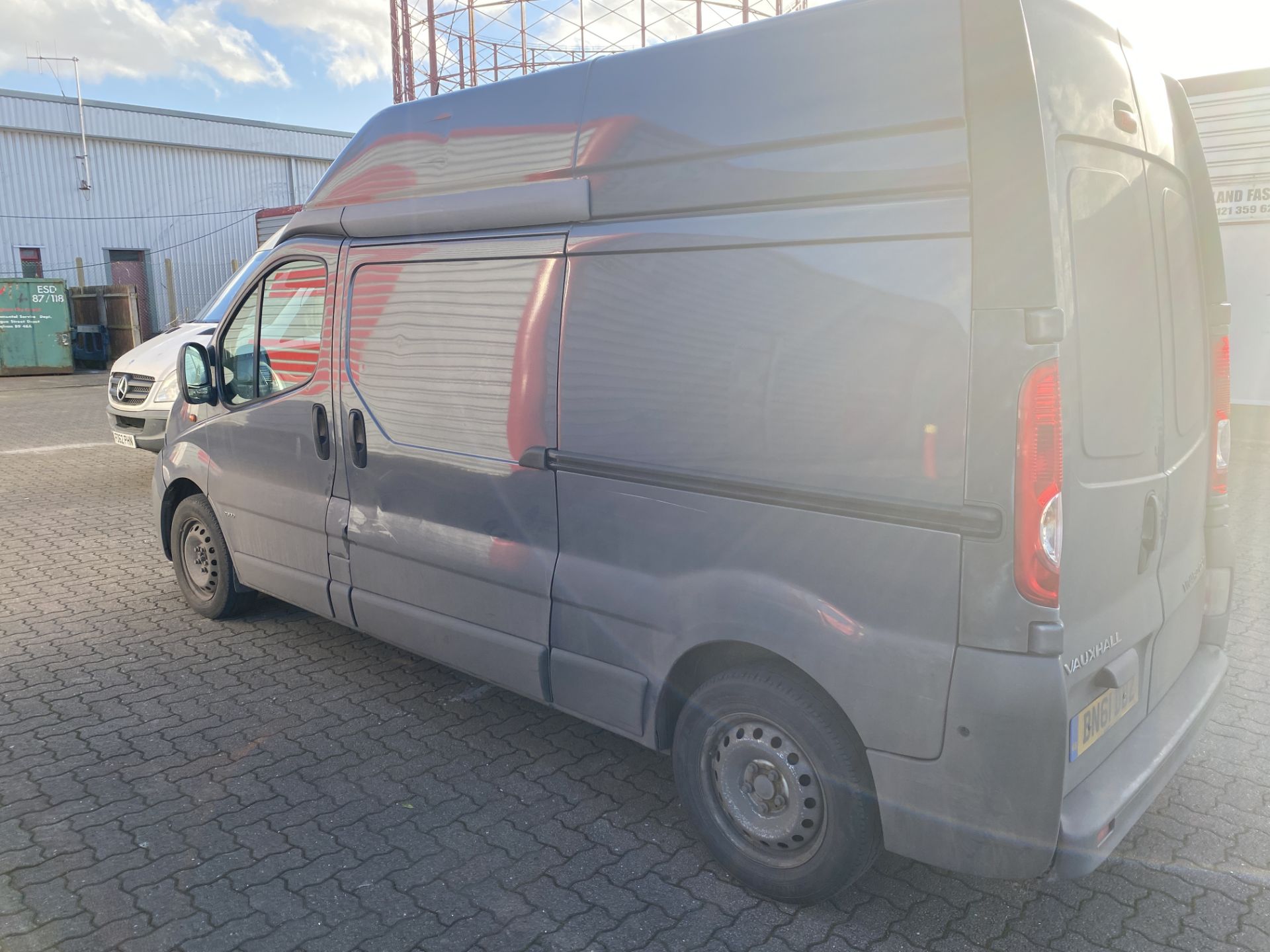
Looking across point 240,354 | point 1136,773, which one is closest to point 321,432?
point 240,354

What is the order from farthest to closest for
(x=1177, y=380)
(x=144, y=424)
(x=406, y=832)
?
(x=144, y=424)
(x=406, y=832)
(x=1177, y=380)

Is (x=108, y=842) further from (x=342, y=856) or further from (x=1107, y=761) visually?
(x=1107, y=761)

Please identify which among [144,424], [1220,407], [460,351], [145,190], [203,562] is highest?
[145,190]

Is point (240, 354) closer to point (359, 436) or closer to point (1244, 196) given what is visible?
point (359, 436)

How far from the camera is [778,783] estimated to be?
2918mm

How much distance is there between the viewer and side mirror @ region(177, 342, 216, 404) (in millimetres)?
4996

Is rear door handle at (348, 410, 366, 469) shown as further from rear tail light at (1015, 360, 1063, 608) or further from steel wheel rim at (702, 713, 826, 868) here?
rear tail light at (1015, 360, 1063, 608)

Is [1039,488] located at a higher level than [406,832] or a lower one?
higher

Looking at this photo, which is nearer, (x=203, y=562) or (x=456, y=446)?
(x=456, y=446)

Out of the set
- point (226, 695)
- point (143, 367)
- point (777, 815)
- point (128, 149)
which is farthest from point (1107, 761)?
point (128, 149)

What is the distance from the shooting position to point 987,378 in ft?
7.70

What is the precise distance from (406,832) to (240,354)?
2668 millimetres

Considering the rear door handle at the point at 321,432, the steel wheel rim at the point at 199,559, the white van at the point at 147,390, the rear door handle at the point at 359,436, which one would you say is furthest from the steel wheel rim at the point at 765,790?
the white van at the point at 147,390

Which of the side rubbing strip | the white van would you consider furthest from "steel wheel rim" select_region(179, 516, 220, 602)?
the white van
